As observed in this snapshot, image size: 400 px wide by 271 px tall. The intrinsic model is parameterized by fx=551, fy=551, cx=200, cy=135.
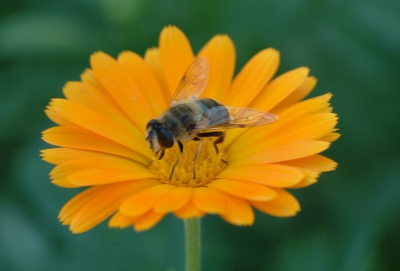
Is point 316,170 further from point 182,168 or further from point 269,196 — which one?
point 182,168

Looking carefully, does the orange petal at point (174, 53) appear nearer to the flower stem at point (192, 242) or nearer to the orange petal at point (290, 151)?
the orange petal at point (290, 151)

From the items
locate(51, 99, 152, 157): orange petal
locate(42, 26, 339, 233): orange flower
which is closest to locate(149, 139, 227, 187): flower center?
locate(42, 26, 339, 233): orange flower

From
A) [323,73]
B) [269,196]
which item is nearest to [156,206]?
[269,196]

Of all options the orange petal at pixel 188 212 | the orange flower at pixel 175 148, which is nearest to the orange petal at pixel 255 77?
the orange flower at pixel 175 148

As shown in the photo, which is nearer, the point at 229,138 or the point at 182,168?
the point at 182,168

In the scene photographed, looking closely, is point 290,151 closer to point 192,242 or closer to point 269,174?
point 269,174

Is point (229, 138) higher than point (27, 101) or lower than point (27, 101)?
lower
